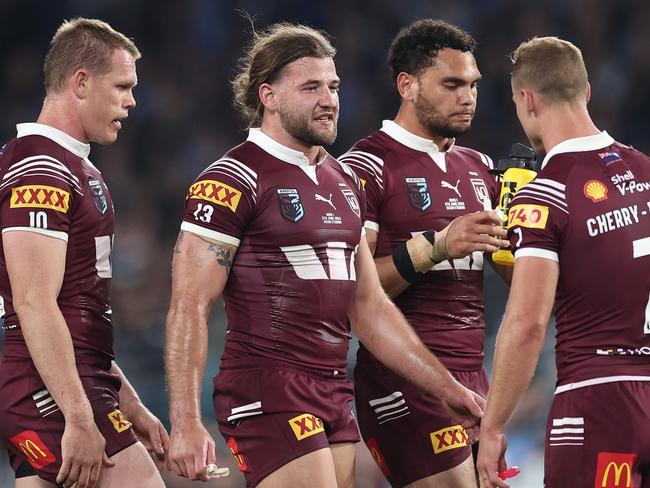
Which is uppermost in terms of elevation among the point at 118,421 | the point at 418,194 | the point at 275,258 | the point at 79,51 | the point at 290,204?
the point at 79,51

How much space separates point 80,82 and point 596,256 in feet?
7.26

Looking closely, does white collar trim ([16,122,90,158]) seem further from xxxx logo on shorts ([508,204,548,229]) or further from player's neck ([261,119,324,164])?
xxxx logo on shorts ([508,204,548,229])

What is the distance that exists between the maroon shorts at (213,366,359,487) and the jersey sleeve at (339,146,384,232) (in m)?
1.05

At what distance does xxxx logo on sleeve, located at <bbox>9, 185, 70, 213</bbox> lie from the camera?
4.45 metres

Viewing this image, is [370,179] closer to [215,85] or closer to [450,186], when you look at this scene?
[450,186]

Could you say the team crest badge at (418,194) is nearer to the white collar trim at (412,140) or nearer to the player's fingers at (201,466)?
the white collar trim at (412,140)

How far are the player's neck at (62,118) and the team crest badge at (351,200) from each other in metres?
1.11

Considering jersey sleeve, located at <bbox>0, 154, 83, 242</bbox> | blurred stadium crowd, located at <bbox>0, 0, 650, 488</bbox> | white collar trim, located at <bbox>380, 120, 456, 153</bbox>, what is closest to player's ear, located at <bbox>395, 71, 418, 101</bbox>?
white collar trim, located at <bbox>380, 120, 456, 153</bbox>

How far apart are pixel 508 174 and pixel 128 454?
2124mm

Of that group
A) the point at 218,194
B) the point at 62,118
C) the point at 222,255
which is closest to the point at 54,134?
the point at 62,118

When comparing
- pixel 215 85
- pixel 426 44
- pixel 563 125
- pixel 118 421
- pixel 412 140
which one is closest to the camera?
pixel 563 125

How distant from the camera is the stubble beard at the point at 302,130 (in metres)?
4.90

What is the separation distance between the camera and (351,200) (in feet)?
16.3

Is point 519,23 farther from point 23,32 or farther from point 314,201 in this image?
point 314,201
